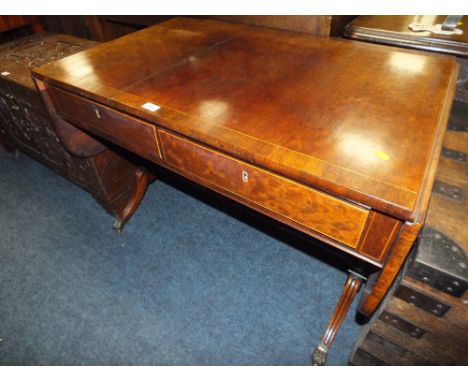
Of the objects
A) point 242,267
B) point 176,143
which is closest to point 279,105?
point 176,143

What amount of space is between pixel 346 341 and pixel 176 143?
3.35 feet

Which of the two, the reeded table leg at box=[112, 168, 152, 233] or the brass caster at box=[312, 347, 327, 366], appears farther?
the reeded table leg at box=[112, 168, 152, 233]

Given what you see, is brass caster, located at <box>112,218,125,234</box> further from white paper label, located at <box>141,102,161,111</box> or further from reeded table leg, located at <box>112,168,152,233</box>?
white paper label, located at <box>141,102,161,111</box>

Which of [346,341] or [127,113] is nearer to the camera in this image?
[127,113]

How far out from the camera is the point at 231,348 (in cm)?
125

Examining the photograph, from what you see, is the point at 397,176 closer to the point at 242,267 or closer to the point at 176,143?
the point at 176,143

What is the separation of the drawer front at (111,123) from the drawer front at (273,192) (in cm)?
6

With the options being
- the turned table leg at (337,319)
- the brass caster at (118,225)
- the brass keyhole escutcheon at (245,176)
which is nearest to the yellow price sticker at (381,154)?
the brass keyhole escutcheon at (245,176)

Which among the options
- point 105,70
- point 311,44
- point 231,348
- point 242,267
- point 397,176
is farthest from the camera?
point 242,267

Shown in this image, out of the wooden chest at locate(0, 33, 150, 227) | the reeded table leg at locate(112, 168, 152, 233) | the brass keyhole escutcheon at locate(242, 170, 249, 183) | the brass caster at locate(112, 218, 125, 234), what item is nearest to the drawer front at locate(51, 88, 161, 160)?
the brass keyhole escutcheon at locate(242, 170, 249, 183)

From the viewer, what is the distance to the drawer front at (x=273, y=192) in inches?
26.0

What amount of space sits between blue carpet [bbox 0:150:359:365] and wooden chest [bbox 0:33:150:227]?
0.61 ft

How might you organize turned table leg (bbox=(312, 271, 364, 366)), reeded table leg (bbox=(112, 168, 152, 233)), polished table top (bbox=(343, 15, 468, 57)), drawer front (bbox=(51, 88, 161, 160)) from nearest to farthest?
drawer front (bbox=(51, 88, 161, 160)) < polished table top (bbox=(343, 15, 468, 57)) < turned table leg (bbox=(312, 271, 364, 366)) < reeded table leg (bbox=(112, 168, 152, 233))

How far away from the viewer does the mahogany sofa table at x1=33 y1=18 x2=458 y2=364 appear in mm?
621
